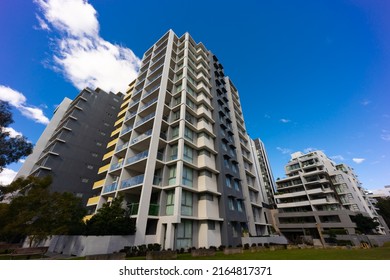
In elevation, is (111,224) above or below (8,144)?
below

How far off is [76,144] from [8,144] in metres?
22.1

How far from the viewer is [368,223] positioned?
41.7 meters

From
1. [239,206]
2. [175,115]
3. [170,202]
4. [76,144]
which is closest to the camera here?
[170,202]

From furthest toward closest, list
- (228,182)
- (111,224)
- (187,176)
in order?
(228,182), (187,176), (111,224)

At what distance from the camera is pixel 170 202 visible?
18.8 metres

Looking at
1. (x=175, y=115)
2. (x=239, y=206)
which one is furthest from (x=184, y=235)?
(x=175, y=115)

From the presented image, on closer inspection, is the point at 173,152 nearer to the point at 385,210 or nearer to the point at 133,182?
the point at 133,182

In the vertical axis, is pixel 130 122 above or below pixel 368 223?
above

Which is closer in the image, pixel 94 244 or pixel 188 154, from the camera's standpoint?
pixel 94 244

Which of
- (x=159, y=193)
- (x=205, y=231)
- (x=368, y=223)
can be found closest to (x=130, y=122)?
(x=159, y=193)

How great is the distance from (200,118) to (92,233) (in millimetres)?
19612
